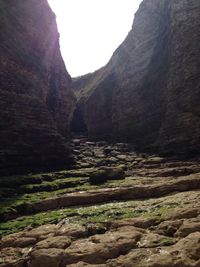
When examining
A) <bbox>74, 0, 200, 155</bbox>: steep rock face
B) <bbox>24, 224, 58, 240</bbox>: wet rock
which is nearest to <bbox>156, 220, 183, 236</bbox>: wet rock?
<bbox>24, 224, 58, 240</bbox>: wet rock

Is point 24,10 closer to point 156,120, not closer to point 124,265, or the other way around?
point 156,120

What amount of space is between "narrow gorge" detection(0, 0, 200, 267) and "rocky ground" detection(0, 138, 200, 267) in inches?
2.5

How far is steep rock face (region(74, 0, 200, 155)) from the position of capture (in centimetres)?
4744

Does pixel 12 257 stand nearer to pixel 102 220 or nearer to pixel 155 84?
pixel 102 220

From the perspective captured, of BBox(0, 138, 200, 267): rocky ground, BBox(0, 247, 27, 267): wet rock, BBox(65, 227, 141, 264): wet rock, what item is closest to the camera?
BBox(0, 138, 200, 267): rocky ground

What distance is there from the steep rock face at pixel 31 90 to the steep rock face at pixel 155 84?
25.4ft

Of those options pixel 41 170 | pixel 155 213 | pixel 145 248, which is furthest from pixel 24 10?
pixel 145 248

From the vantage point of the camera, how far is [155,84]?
5900 cm

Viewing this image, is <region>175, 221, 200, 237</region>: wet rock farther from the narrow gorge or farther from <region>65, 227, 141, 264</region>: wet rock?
<region>65, 227, 141, 264</region>: wet rock

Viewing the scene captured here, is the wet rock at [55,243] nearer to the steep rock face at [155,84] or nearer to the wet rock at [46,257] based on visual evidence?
the wet rock at [46,257]

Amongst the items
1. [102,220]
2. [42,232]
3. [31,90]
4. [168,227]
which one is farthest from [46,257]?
[31,90]

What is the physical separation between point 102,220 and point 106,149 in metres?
31.4

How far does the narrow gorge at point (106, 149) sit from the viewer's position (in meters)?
18.0

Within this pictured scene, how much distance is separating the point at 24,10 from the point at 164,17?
66.8ft
